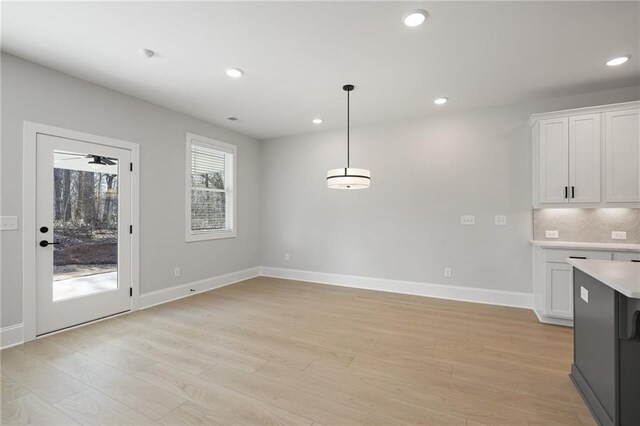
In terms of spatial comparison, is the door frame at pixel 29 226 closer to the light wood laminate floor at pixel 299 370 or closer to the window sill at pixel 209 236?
the light wood laminate floor at pixel 299 370

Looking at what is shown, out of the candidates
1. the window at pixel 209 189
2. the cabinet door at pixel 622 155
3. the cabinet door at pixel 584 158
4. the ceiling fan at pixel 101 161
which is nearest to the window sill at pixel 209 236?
the window at pixel 209 189

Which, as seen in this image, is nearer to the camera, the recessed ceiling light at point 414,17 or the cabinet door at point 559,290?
the recessed ceiling light at point 414,17

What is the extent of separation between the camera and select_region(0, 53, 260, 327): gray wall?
114 inches

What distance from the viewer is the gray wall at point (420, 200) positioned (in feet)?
13.6

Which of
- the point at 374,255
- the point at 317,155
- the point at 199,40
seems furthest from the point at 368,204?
the point at 199,40

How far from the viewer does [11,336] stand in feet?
9.41

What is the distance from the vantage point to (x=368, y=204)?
5133 millimetres

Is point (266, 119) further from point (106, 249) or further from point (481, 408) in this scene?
point (481, 408)

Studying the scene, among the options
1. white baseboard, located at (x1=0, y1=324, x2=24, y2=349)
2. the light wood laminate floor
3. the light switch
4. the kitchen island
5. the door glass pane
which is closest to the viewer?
the kitchen island

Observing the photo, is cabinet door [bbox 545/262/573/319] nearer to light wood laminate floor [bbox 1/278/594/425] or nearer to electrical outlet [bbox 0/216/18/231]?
light wood laminate floor [bbox 1/278/594/425]

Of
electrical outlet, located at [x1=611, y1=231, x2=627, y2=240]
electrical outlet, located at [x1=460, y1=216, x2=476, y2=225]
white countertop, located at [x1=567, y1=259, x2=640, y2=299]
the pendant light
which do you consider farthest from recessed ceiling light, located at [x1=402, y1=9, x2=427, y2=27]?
electrical outlet, located at [x1=611, y1=231, x2=627, y2=240]

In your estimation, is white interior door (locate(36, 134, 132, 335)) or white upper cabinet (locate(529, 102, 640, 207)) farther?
white upper cabinet (locate(529, 102, 640, 207))

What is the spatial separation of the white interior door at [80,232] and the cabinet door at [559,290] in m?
5.23

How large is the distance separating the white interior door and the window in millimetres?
1050
